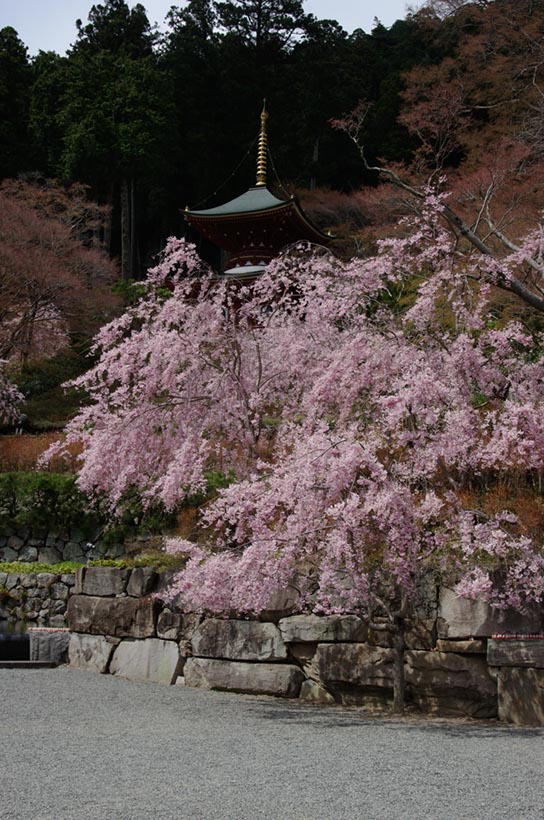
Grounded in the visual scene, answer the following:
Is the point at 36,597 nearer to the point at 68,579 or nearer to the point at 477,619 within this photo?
the point at 68,579

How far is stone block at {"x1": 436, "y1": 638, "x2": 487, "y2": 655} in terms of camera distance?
21.2 feet

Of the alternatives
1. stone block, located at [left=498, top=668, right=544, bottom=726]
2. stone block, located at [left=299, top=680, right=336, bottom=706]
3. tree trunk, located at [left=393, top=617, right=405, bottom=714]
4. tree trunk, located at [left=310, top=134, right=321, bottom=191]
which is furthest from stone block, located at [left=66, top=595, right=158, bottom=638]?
tree trunk, located at [left=310, top=134, right=321, bottom=191]

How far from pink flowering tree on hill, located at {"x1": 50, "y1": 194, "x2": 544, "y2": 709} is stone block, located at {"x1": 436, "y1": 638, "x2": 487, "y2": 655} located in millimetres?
330

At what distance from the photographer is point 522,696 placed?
20.4ft

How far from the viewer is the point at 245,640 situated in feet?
25.1

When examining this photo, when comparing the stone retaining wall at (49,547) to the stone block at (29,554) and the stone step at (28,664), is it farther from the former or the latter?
the stone step at (28,664)

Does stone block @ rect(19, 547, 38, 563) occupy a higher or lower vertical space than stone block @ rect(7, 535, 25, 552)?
lower

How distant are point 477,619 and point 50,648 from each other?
537 cm

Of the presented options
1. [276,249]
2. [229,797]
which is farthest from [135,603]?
[276,249]

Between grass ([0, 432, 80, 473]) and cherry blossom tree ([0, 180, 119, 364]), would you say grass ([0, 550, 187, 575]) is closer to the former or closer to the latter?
grass ([0, 432, 80, 473])

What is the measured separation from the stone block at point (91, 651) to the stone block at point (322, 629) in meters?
2.37

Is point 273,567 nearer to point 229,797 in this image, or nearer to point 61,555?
point 229,797

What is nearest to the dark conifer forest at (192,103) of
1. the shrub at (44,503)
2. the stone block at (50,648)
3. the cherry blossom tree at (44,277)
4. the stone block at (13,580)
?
the cherry blossom tree at (44,277)

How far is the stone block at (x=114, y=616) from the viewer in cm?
848
